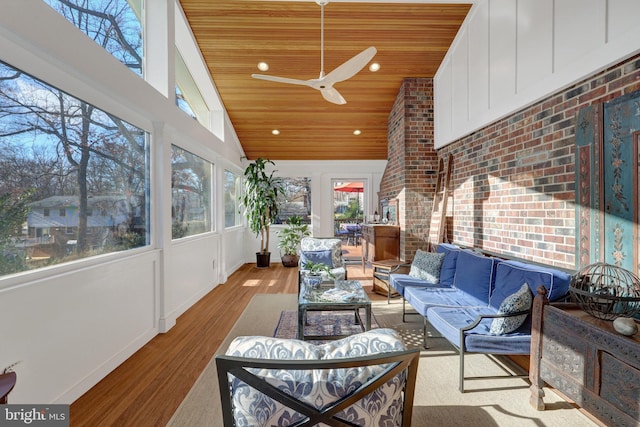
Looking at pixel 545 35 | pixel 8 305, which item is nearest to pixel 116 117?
pixel 8 305

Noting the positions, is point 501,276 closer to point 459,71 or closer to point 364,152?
point 459,71

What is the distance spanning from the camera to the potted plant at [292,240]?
6.73m

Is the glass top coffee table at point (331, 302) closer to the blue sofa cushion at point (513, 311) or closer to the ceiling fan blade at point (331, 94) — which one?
the blue sofa cushion at point (513, 311)

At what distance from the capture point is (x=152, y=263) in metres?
3.12

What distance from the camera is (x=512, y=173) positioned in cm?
313

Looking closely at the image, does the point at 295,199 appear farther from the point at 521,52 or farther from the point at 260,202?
the point at 521,52

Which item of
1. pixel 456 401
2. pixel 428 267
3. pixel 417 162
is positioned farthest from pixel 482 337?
pixel 417 162

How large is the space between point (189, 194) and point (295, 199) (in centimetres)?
343

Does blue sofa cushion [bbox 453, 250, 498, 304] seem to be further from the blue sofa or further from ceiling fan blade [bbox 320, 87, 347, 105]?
ceiling fan blade [bbox 320, 87, 347, 105]

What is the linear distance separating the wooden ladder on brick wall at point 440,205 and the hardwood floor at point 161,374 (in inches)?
52.6

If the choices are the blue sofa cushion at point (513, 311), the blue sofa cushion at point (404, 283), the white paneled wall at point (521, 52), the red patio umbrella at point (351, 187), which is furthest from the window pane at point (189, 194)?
the white paneled wall at point (521, 52)

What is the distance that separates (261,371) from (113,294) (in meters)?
2.12
